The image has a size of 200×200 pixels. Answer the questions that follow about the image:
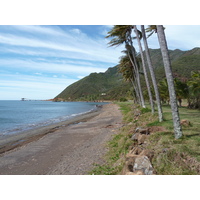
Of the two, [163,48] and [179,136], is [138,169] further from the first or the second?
[163,48]

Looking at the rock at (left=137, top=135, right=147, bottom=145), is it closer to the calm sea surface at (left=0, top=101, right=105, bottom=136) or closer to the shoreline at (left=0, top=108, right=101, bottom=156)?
the shoreline at (left=0, top=108, right=101, bottom=156)

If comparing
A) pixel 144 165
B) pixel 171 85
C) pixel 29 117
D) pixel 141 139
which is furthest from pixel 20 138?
pixel 29 117

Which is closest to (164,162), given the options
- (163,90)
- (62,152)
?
(62,152)

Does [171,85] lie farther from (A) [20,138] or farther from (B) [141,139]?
(A) [20,138]

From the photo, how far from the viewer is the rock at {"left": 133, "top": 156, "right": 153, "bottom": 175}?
3.65 m

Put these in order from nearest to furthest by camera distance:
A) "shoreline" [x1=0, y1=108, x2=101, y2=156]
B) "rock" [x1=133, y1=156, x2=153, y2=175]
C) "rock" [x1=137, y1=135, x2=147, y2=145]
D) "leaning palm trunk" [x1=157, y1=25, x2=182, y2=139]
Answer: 1. "rock" [x1=133, y1=156, x2=153, y2=175]
2. "leaning palm trunk" [x1=157, y1=25, x2=182, y2=139]
3. "rock" [x1=137, y1=135, x2=147, y2=145]
4. "shoreline" [x1=0, y1=108, x2=101, y2=156]

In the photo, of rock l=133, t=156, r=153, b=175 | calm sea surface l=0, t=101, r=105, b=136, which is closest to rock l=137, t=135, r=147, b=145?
rock l=133, t=156, r=153, b=175

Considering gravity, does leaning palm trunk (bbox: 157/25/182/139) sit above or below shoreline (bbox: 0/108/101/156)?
above

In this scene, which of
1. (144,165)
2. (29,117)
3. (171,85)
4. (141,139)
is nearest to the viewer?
(144,165)

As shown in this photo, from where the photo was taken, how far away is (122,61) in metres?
24.2

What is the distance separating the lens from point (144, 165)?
12.5 feet

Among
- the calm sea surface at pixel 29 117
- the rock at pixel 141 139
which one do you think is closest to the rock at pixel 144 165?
the rock at pixel 141 139

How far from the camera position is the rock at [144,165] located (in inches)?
144

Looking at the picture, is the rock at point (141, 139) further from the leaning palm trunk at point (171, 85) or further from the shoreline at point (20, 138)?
the shoreline at point (20, 138)
